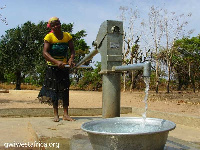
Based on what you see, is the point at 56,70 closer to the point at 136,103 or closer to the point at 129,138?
the point at 129,138

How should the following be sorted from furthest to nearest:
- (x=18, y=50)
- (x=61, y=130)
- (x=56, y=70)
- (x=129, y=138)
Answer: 1. (x=18, y=50)
2. (x=56, y=70)
3. (x=61, y=130)
4. (x=129, y=138)

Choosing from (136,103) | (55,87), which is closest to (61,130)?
(55,87)

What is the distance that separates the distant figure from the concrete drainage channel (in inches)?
11.0

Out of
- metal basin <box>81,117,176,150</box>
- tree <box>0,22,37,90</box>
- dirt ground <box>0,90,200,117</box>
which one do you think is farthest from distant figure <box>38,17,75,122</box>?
tree <box>0,22,37,90</box>

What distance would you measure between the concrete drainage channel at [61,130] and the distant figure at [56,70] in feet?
0.92

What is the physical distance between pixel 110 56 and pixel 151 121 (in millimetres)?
681

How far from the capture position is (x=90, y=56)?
2.63 metres

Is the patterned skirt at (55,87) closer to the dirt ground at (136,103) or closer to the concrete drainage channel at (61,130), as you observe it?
the concrete drainage channel at (61,130)

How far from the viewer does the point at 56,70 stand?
3240 millimetres

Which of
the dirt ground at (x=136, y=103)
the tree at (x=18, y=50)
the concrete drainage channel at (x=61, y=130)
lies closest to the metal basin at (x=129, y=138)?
the concrete drainage channel at (x=61, y=130)

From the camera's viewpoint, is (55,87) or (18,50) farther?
(18,50)

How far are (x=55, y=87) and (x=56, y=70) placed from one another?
21 centimetres

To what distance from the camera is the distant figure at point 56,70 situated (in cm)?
317

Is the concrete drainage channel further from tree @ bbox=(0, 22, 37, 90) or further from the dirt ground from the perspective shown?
tree @ bbox=(0, 22, 37, 90)
